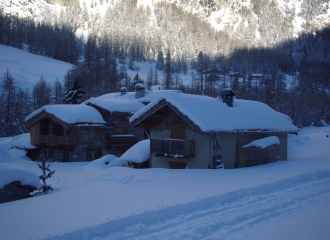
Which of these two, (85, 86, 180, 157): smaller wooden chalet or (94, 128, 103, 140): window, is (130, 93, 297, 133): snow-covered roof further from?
(94, 128, 103, 140): window

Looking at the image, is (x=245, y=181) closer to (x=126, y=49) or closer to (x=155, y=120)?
(x=155, y=120)

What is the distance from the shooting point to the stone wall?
10.8 m

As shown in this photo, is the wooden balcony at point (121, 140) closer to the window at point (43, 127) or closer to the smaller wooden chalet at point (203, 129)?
the window at point (43, 127)

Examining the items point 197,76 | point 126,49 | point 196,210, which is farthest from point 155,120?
point 126,49

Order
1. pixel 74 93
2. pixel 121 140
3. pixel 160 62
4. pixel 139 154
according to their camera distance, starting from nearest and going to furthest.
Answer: pixel 139 154 < pixel 121 140 < pixel 74 93 < pixel 160 62

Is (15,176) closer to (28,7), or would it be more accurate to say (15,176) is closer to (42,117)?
(42,117)

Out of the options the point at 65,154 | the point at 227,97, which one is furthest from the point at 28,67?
the point at 227,97

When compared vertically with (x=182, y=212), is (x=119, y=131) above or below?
above

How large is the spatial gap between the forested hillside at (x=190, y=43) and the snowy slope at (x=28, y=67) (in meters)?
5.66

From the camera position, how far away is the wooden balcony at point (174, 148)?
16.7m

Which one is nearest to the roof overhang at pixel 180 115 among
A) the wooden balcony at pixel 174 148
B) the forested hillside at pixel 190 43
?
the wooden balcony at pixel 174 148

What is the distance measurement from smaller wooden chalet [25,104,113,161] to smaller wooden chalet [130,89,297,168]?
1223cm

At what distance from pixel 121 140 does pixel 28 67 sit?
63.3 metres

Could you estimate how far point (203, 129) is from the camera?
15227 millimetres
